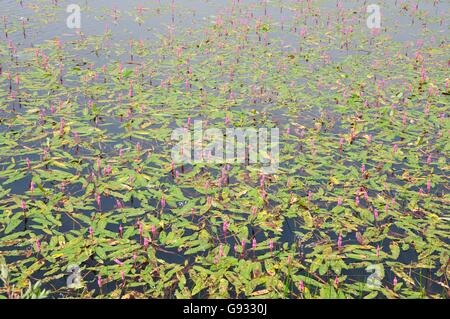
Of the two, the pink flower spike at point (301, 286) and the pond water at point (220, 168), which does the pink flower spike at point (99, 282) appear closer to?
the pond water at point (220, 168)

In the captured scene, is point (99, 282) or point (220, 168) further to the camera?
point (220, 168)

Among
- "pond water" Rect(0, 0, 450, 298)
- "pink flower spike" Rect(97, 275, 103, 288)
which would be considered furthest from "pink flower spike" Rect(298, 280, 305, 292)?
"pink flower spike" Rect(97, 275, 103, 288)

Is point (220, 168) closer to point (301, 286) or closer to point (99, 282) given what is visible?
point (301, 286)

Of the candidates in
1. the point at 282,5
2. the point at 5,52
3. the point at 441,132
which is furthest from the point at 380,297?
the point at 282,5

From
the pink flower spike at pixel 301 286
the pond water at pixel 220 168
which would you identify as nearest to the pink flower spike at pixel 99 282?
the pond water at pixel 220 168

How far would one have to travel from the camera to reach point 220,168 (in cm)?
612

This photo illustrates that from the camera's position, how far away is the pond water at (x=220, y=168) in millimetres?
4457

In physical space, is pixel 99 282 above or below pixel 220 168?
below

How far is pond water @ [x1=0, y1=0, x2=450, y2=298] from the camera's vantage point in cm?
446

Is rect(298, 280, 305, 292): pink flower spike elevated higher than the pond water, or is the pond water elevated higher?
the pond water

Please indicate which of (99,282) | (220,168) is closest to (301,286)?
(99,282)

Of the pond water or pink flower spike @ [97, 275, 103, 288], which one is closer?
pink flower spike @ [97, 275, 103, 288]

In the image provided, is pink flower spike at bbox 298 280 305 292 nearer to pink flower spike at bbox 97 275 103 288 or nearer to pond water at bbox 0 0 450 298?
pond water at bbox 0 0 450 298
